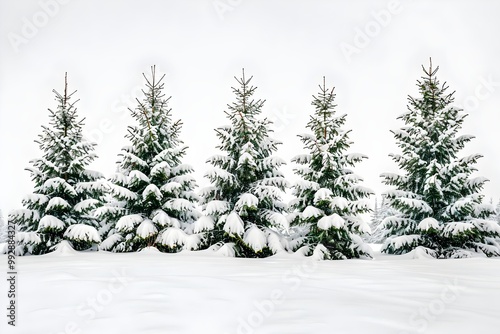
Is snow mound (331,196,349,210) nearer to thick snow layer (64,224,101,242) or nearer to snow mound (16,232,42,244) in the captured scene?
thick snow layer (64,224,101,242)

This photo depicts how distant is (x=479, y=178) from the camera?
45.7ft

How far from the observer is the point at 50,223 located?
518 inches

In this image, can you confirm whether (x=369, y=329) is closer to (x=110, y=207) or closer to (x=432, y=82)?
(x=110, y=207)

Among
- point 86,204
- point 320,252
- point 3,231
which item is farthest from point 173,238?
point 3,231

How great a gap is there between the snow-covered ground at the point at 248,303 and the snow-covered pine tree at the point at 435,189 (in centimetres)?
739

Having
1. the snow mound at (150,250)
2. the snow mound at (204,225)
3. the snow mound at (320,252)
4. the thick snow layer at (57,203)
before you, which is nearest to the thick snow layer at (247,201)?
the snow mound at (204,225)

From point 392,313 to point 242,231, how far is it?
337 inches

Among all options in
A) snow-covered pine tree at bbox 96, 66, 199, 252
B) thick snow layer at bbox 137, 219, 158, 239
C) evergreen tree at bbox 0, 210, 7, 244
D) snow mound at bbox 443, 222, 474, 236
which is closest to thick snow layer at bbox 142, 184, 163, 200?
snow-covered pine tree at bbox 96, 66, 199, 252

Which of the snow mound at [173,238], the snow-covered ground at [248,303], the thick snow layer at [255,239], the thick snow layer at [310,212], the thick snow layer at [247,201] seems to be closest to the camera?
the snow-covered ground at [248,303]

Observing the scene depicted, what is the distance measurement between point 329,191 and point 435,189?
4.55m

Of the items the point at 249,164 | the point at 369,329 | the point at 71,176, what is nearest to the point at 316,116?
the point at 249,164

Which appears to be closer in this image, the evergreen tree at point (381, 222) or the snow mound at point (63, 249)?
the snow mound at point (63, 249)

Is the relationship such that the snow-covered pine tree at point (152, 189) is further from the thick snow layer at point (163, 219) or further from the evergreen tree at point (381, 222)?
the evergreen tree at point (381, 222)

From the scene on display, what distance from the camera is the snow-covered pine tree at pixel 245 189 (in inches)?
505
